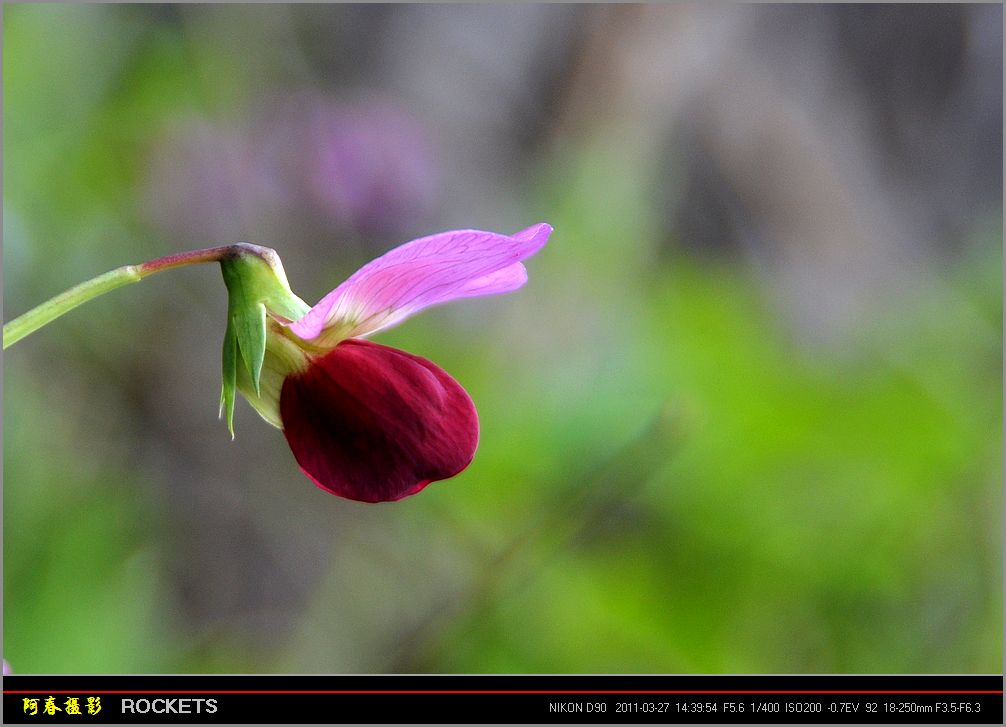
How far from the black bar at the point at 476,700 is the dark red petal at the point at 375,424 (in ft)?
1.59

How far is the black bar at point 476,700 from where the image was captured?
123 cm

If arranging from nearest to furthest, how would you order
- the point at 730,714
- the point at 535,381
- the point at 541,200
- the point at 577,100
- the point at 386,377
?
the point at 386,377
the point at 730,714
the point at 535,381
the point at 541,200
the point at 577,100

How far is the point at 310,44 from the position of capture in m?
3.04

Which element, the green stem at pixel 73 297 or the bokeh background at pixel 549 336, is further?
the bokeh background at pixel 549 336

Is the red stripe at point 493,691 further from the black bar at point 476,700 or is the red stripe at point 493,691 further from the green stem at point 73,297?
the green stem at point 73,297

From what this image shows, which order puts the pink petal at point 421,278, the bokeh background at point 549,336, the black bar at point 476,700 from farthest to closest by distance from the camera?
the bokeh background at point 549,336, the black bar at point 476,700, the pink petal at point 421,278

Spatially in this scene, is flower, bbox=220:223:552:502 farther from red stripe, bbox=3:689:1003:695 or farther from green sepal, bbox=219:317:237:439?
red stripe, bbox=3:689:1003:695

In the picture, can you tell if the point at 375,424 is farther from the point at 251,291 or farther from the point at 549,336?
the point at 549,336

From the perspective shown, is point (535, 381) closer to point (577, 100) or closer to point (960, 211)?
point (577, 100)

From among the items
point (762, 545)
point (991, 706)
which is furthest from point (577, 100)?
point (991, 706)

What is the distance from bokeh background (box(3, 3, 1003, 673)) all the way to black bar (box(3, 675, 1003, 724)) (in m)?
0.57

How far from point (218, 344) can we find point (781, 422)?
162 cm

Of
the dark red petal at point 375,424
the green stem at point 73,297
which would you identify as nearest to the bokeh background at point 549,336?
the dark red petal at point 375,424

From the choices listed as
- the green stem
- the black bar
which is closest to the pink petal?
the green stem
